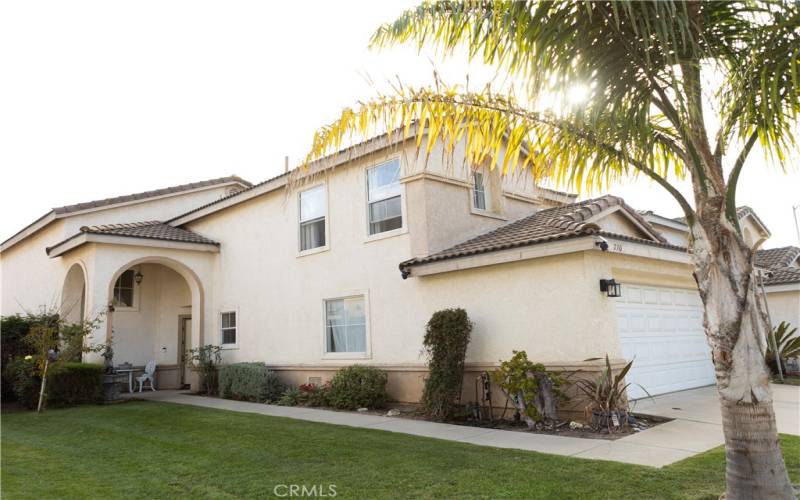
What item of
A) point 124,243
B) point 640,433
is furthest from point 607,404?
point 124,243

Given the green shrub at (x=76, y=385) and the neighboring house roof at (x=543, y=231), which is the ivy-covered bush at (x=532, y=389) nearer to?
the neighboring house roof at (x=543, y=231)

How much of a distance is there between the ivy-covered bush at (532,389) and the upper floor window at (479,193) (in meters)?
4.91

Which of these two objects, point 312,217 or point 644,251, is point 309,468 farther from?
point 312,217

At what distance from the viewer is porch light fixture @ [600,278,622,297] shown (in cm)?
944

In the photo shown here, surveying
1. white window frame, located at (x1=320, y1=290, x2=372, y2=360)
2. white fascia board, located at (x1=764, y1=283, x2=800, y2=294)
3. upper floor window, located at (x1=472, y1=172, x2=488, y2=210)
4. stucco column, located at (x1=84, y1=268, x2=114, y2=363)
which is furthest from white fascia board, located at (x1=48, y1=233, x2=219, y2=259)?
white fascia board, located at (x1=764, y1=283, x2=800, y2=294)

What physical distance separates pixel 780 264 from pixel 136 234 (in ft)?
69.3

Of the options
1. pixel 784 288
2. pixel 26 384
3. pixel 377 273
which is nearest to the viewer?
pixel 377 273

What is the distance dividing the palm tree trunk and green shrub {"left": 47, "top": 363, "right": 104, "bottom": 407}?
43.7 ft

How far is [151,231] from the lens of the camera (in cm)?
1692

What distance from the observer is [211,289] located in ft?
57.3

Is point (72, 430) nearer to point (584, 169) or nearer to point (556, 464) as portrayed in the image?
point (556, 464)

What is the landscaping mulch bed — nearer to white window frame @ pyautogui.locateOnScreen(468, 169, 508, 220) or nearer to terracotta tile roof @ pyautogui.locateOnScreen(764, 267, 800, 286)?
white window frame @ pyautogui.locateOnScreen(468, 169, 508, 220)

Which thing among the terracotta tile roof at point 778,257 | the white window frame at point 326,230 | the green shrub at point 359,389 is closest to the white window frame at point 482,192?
the white window frame at point 326,230

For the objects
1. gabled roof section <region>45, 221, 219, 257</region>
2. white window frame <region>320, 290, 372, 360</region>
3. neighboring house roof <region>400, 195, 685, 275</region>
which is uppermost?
gabled roof section <region>45, 221, 219, 257</region>
